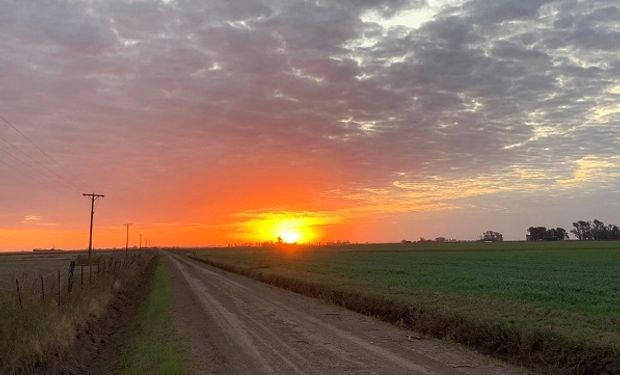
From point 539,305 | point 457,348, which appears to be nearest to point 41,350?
point 457,348

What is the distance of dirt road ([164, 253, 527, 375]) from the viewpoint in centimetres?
1123

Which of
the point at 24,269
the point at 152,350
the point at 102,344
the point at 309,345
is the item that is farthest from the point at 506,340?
the point at 24,269

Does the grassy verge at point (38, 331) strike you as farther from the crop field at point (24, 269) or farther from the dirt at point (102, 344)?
the crop field at point (24, 269)

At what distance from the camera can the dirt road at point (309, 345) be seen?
11.2 metres

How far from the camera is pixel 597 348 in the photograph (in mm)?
11539

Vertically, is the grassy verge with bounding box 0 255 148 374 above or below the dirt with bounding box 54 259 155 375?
above

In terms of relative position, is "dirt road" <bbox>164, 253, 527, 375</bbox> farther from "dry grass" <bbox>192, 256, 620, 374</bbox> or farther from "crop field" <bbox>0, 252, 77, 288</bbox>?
"crop field" <bbox>0, 252, 77, 288</bbox>

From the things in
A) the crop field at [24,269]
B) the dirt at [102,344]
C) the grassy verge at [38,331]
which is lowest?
the dirt at [102,344]

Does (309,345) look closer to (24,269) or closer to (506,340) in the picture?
(506,340)

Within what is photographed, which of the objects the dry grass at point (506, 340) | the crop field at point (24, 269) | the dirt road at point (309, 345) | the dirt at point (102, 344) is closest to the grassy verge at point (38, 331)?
the dirt at point (102, 344)

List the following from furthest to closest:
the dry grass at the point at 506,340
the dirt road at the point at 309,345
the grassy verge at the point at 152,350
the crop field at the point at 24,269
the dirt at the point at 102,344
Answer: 1. the crop field at the point at 24,269
2. the dirt at the point at 102,344
3. the grassy verge at the point at 152,350
4. the dry grass at the point at 506,340
5. the dirt road at the point at 309,345

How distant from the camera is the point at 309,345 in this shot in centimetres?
1382

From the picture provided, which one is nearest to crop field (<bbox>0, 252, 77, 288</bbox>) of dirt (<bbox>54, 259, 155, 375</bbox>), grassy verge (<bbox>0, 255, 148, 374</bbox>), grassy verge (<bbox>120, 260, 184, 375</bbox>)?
dirt (<bbox>54, 259, 155, 375</bbox>)

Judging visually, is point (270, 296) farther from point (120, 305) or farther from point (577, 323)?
point (577, 323)
